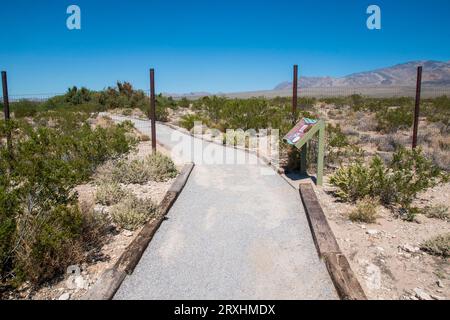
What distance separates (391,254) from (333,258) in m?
1.00

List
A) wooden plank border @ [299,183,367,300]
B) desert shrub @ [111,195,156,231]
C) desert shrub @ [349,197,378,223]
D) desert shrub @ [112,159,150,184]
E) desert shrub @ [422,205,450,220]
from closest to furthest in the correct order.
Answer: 1. wooden plank border @ [299,183,367,300]
2. desert shrub @ [111,195,156,231]
3. desert shrub @ [349,197,378,223]
4. desert shrub @ [422,205,450,220]
5. desert shrub @ [112,159,150,184]

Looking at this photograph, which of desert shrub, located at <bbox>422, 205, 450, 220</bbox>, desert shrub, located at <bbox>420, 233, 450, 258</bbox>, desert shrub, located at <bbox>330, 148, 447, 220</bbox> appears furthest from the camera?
desert shrub, located at <bbox>330, 148, 447, 220</bbox>

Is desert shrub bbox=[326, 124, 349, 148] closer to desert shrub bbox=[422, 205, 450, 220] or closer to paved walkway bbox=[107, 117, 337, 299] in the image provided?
paved walkway bbox=[107, 117, 337, 299]

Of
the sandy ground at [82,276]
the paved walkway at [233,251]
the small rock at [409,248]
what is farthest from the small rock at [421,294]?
the sandy ground at [82,276]

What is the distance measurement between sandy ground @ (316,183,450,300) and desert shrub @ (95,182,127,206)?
373 centimetres

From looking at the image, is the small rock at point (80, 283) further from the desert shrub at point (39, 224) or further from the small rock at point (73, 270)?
the desert shrub at point (39, 224)

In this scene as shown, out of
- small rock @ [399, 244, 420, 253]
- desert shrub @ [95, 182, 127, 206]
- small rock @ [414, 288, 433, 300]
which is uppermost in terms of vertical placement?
desert shrub @ [95, 182, 127, 206]

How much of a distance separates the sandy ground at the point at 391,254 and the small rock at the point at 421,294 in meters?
0.03

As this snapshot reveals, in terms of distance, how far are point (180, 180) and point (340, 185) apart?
3306 mm

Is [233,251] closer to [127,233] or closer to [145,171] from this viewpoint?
[127,233]

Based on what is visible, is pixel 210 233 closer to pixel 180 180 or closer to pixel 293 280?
pixel 293 280

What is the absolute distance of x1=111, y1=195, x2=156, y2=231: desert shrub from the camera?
211 inches

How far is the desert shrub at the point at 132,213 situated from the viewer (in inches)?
211

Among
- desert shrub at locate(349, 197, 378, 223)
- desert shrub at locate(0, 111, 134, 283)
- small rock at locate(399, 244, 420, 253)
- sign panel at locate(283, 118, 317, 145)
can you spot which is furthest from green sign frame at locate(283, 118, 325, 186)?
desert shrub at locate(0, 111, 134, 283)
